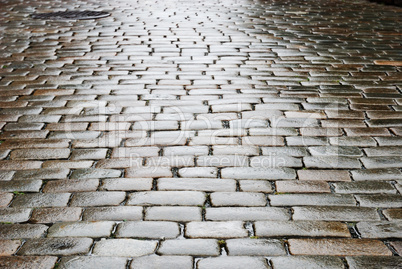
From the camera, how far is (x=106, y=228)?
241 centimetres

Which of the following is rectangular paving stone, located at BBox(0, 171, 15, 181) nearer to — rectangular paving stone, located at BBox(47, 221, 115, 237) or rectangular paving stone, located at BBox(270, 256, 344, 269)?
rectangular paving stone, located at BBox(47, 221, 115, 237)

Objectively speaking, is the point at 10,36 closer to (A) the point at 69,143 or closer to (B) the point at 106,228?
(A) the point at 69,143

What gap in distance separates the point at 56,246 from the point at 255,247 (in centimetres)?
102

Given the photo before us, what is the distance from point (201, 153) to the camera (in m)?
3.22

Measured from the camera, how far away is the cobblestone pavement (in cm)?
228

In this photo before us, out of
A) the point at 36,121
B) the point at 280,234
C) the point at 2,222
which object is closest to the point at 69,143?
the point at 36,121

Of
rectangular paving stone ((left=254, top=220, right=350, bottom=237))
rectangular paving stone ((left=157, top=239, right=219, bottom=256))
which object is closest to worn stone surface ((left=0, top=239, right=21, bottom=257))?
rectangular paving stone ((left=157, top=239, right=219, bottom=256))

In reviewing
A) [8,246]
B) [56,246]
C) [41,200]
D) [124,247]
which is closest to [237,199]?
[124,247]

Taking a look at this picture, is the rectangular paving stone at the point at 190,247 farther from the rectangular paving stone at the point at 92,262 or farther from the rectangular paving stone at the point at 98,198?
the rectangular paving stone at the point at 98,198

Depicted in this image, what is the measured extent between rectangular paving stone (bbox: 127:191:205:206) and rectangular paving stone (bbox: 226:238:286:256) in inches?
16.6

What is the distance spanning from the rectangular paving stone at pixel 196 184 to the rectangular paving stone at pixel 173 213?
214mm

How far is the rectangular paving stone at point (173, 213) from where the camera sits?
8.15ft

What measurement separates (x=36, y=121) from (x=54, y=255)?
6.07ft

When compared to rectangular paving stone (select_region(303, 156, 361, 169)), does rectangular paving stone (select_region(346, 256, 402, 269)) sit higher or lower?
higher
